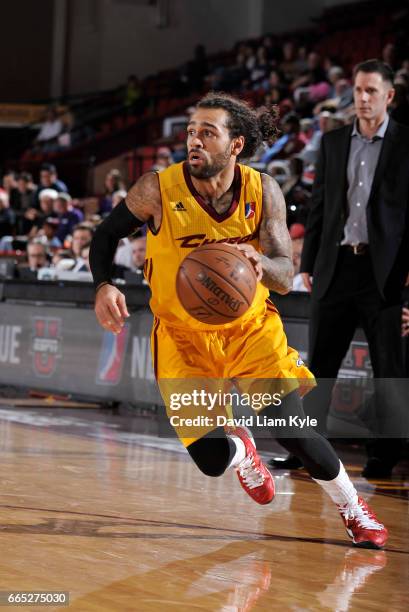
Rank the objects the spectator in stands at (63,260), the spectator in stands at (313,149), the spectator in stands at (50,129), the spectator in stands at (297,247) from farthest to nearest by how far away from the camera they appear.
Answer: the spectator in stands at (50,129) < the spectator in stands at (313,149) < the spectator in stands at (63,260) < the spectator in stands at (297,247)

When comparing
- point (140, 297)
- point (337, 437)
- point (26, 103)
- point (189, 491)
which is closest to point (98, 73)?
point (26, 103)

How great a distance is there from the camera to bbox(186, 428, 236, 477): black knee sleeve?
13.7 feet

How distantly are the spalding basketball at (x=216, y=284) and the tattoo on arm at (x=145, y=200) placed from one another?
16.6 inches

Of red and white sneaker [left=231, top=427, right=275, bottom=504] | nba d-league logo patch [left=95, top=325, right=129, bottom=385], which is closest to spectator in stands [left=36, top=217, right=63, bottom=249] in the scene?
nba d-league logo patch [left=95, top=325, right=129, bottom=385]

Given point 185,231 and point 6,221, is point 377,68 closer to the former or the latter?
point 185,231

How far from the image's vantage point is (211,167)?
4.18m

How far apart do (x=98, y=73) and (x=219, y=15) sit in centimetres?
319

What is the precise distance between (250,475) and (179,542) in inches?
15.2

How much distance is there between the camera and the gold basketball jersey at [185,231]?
4.17m

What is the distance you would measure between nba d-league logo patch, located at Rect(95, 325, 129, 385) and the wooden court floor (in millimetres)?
2573

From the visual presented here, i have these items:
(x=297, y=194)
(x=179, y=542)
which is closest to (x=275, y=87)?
(x=297, y=194)

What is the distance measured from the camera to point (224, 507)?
5039 mm

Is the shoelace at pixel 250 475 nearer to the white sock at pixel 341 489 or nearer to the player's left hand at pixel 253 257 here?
the white sock at pixel 341 489

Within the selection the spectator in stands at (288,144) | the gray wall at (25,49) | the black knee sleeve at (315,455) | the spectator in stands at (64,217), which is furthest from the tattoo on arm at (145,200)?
the gray wall at (25,49)
